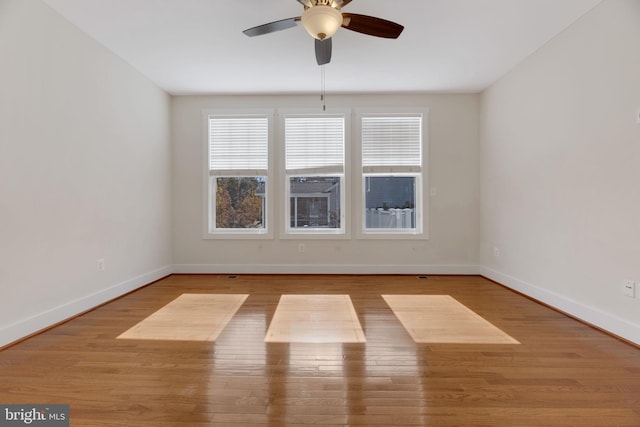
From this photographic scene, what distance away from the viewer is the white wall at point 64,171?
7.90ft

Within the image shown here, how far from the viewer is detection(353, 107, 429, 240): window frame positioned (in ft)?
15.7

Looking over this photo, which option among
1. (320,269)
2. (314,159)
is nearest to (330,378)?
(320,269)

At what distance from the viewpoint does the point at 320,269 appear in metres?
4.83

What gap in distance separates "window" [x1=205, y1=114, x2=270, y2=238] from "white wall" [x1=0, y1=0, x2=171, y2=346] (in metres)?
0.98

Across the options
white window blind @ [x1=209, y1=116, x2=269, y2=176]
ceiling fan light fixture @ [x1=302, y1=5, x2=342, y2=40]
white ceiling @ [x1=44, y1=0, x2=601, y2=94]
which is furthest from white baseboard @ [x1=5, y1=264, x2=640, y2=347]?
ceiling fan light fixture @ [x1=302, y1=5, x2=342, y2=40]

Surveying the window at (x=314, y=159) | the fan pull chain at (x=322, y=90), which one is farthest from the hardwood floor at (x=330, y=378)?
the fan pull chain at (x=322, y=90)

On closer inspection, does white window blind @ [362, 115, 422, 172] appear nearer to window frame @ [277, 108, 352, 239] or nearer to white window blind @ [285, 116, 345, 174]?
window frame @ [277, 108, 352, 239]

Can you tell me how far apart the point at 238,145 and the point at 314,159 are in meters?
1.24

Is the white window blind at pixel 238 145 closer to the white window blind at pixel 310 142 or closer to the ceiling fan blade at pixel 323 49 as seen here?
the white window blind at pixel 310 142

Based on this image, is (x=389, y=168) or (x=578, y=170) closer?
(x=578, y=170)

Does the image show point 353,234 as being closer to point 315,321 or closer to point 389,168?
point 389,168

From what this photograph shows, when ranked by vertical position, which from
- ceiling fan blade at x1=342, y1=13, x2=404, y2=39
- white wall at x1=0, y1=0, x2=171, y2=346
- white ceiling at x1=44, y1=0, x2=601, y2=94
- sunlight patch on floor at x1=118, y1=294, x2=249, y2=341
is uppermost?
white ceiling at x1=44, y1=0, x2=601, y2=94

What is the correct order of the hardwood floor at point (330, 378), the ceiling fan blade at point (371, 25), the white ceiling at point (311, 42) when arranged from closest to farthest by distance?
the hardwood floor at point (330, 378), the ceiling fan blade at point (371, 25), the white ceiling at point (311, 42)

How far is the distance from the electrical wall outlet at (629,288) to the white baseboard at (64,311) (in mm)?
4826
